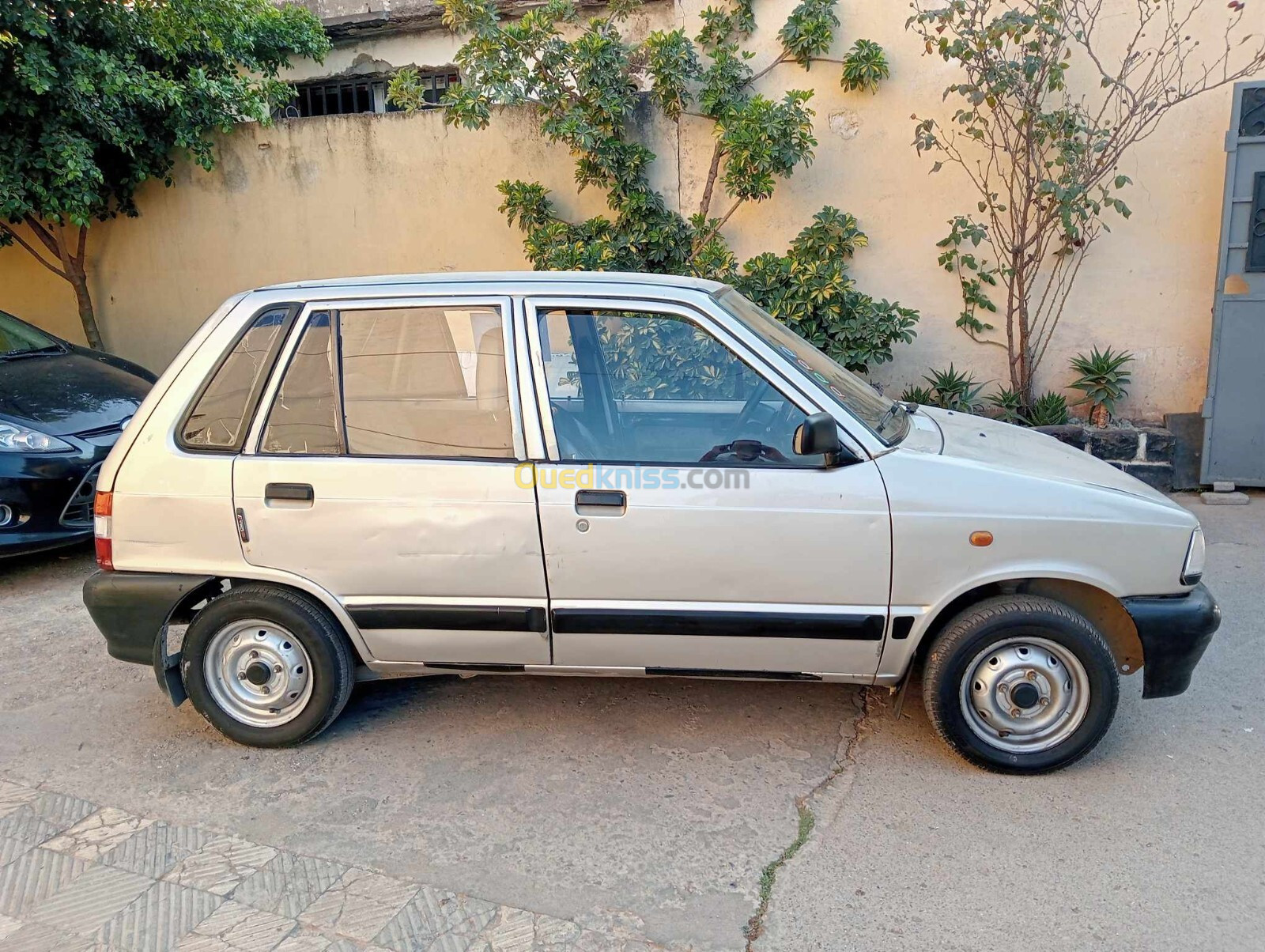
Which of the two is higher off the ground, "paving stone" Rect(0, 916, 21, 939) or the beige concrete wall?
the beige concrete wall

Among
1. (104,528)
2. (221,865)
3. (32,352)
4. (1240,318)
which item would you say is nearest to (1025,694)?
(221,865)

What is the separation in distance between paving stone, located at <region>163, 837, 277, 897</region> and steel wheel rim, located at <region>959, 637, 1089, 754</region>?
2.45 m

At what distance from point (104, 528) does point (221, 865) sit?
54.9 inches

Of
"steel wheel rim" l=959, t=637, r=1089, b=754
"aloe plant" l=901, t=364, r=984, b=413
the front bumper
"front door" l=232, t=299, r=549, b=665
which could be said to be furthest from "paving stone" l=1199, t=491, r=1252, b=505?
"front door" l=232, t=299, r=549, b=665

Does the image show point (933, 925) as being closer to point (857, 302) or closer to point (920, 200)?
point (857, 302)

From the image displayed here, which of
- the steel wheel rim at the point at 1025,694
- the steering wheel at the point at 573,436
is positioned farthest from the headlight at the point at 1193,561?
the steering wheel at the point at 573,436

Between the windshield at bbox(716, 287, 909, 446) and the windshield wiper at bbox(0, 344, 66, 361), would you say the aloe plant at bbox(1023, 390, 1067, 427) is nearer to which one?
the windshield at bbox(716, 287, 909, 446)

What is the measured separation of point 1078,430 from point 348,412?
5.29m

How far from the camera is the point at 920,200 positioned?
734 cm

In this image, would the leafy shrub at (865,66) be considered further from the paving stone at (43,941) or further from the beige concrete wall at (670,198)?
the paving stone at (43,941)

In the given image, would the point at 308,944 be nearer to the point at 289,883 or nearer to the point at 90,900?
the point at 289,883

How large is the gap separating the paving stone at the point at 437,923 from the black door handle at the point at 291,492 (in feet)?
4.69

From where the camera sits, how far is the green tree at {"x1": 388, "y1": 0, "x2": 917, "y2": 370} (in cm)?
707

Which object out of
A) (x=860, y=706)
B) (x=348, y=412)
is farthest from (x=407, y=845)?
(x=860, y=706)
